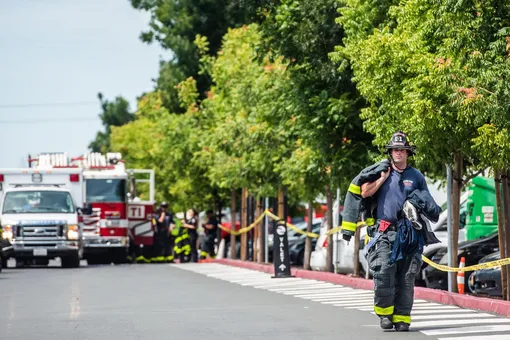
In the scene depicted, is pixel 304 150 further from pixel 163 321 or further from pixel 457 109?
pixel 163 321

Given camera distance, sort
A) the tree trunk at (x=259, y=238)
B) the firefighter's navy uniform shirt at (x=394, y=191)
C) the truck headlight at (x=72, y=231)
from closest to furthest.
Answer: the firefighter's navy uniform shirt at (x=394, y=191)
the truck headlight at (x=72, y=231)
the tree trunk at (x=259, y=238)

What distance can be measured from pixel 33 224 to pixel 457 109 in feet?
67.1

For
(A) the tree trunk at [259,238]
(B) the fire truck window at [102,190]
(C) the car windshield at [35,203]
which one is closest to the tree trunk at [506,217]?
(A) the tree trunk at [259,238]

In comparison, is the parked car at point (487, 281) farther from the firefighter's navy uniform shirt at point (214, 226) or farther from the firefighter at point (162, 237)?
the firefighter at point (162, 237)

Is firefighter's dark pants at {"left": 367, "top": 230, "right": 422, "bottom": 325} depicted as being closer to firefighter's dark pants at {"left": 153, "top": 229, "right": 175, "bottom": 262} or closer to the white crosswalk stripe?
the white crosswalk stripe

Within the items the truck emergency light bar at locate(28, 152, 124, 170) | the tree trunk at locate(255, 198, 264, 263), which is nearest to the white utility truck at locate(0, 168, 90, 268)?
the truck emergency light bar at locate(28, 152, 124, 170)

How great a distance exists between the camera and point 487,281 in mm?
20953

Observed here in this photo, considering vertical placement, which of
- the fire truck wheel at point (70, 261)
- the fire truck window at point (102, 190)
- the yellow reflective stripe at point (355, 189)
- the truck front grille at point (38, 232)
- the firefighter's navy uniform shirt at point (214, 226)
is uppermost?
the fire truck window at point (102, 190)

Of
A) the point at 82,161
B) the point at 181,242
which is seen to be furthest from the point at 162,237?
the point at 82,161

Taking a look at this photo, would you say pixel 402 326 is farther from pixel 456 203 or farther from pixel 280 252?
pixel 280 252

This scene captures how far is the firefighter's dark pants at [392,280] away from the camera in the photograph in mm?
13469

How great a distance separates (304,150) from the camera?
93.4ft

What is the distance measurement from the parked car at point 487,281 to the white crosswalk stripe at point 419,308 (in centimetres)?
173

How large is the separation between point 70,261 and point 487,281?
18.3 metres
